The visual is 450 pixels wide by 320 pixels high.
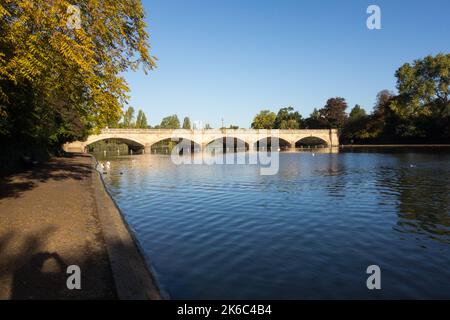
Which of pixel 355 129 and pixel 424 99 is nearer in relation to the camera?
pixel 424 99

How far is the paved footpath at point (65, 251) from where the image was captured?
5758 millimetres

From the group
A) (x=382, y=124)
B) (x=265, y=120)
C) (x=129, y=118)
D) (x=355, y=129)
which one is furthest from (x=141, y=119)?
(x=382, y=124)

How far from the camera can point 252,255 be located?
30.3ft

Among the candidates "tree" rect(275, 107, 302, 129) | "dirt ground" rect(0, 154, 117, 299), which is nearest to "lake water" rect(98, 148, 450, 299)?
"dirt ground" rect(0, 154, 117, 299)

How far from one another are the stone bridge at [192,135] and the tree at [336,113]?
1058cm

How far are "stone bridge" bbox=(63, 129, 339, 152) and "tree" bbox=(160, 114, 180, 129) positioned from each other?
7392 cm

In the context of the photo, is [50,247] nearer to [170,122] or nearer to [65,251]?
[65,251]

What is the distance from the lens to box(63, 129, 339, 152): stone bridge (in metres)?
75.6

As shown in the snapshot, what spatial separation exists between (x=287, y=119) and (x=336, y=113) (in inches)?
1246

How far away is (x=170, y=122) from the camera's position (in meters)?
172

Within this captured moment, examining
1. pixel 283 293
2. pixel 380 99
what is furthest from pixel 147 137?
pixel 283 293

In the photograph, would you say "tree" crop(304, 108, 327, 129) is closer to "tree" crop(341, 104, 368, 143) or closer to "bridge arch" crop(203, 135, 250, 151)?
"tree" crop(341, 104, 368, 143)

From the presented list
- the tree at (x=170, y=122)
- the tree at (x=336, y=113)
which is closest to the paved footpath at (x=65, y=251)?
the tree at (x=336, y=113)
